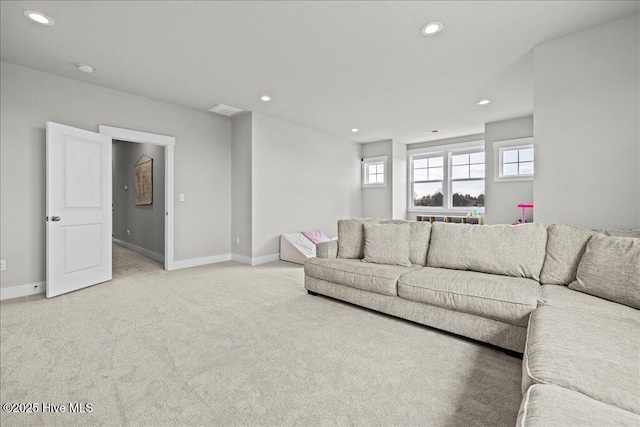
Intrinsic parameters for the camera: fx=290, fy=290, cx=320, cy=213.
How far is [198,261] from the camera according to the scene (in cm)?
495

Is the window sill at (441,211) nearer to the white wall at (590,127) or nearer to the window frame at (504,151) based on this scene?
the window frame at (504,151)

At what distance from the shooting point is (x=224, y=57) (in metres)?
3.13

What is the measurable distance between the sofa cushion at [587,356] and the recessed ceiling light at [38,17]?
4.05 m

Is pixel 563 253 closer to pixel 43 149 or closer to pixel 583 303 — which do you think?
pixel 583 303

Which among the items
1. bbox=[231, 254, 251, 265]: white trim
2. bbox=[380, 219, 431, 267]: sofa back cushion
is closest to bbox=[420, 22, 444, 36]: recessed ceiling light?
bbox=[380, 219, 431, 267]: sofa back cushion

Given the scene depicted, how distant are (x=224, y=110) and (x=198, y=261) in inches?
102

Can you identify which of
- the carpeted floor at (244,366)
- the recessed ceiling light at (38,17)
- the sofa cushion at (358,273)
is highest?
the recessed ceiling light at (38,17)

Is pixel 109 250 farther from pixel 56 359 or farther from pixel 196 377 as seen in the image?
pixel 196 377

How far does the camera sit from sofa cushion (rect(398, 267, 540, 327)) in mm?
1934

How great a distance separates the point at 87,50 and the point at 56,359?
288 cm

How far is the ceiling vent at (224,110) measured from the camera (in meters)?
4.69

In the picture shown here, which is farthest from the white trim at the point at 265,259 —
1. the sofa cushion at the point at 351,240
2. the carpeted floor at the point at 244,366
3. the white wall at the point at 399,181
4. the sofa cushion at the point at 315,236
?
the white wall at the point at 399,181

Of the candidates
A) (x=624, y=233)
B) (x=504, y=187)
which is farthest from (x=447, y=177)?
(x=624, y=233)

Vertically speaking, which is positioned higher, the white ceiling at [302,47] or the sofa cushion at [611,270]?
the white ceiling at [302,47]
